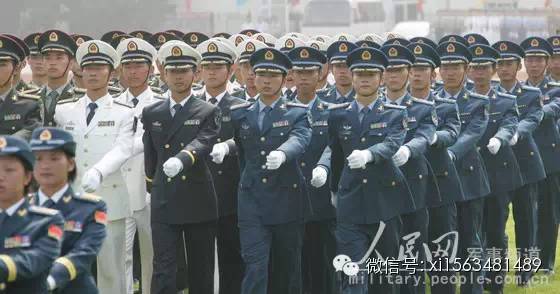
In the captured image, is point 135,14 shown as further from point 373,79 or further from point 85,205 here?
point 85,205

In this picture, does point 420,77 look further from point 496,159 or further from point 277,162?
point 277,162

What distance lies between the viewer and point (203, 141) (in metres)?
10.8

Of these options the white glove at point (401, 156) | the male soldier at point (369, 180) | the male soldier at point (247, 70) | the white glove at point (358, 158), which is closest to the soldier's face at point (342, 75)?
the male soldier at point (247, 70)

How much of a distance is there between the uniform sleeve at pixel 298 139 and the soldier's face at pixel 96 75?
1.51 m

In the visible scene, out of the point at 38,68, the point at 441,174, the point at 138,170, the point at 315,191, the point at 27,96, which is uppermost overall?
the point at 38,68

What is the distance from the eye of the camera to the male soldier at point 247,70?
12.6m

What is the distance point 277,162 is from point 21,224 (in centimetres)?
332

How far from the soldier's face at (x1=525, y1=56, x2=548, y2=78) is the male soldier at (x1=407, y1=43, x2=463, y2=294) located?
10.8 ft

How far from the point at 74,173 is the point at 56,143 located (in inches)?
9.5

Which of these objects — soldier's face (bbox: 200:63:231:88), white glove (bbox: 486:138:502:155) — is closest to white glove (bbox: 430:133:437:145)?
white glove (bbox: 486:138:502:155)

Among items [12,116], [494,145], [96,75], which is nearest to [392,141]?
[494,145]

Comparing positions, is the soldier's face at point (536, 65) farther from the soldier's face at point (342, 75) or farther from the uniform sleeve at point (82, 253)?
the uniform sleeve at point (82, 253)

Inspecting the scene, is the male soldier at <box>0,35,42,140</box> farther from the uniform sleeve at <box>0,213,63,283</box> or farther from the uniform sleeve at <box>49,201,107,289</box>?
the uniform sleeve at <box>0,213,63,283</box>

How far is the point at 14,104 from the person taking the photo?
35.7ft
